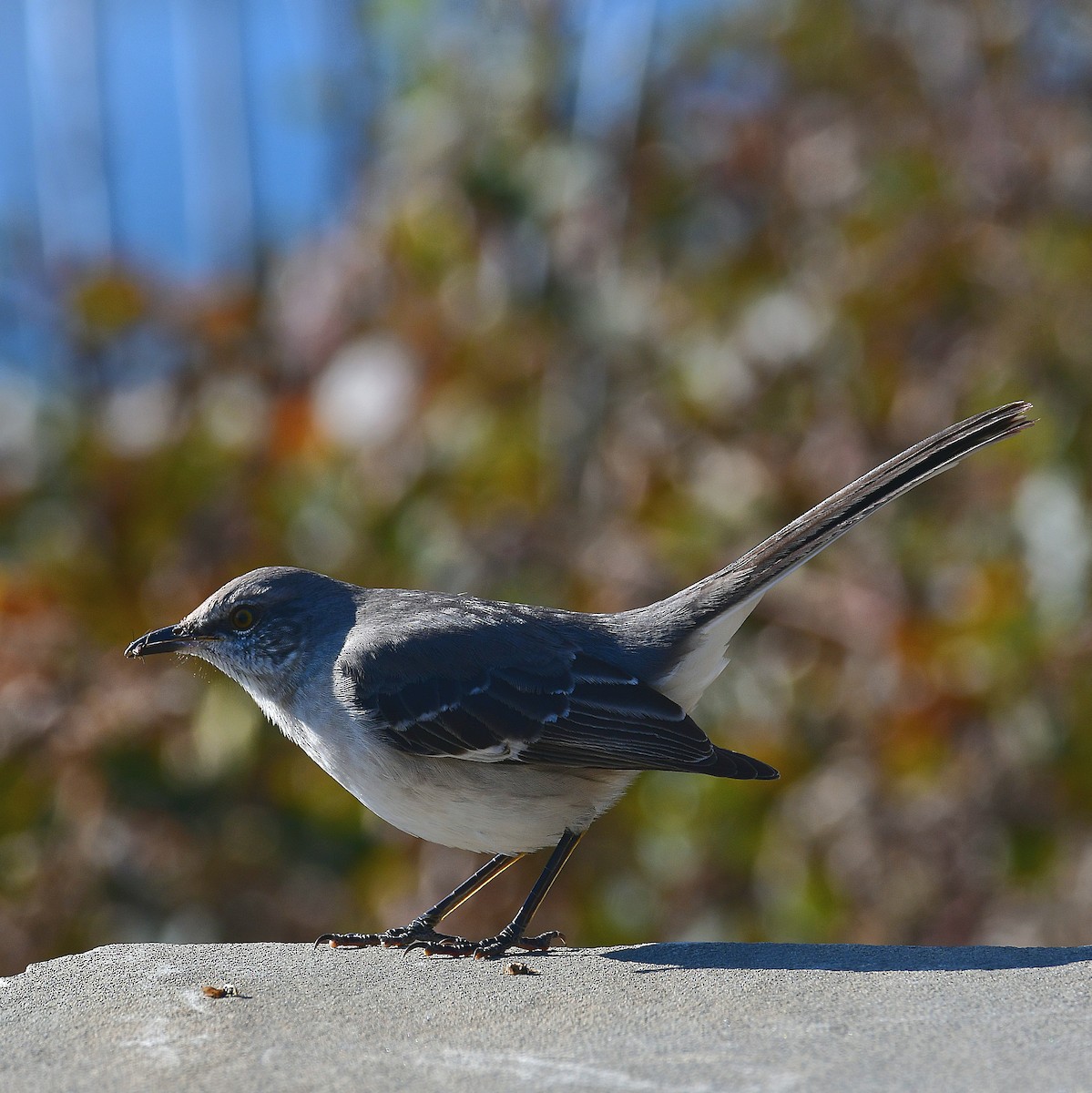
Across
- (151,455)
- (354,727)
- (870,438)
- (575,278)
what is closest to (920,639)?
(870,438)

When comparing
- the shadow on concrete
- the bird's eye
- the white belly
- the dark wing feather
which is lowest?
the shadow on concrete

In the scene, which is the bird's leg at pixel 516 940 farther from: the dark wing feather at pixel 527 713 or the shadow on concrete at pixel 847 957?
the dark wing feather at pixel 527 713

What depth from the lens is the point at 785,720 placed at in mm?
5453

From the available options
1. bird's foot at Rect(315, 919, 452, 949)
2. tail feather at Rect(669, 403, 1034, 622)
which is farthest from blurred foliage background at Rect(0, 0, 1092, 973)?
bird's foot at Rect(315, 919, 452, 949)

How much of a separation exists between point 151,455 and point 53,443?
0.42 meters

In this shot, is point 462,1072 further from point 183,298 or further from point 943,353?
point 183,298

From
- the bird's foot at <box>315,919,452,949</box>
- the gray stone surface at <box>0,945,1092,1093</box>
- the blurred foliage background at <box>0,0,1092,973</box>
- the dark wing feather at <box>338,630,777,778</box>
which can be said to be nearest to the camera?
the gray stone surface at <box>0,945,1092,1093</box>

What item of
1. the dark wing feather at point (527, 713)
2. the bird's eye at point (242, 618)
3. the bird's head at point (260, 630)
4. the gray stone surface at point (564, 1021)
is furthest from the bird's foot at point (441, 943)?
the bird's eye at point (242, 618)

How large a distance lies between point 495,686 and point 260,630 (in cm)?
85

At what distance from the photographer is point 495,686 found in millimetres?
4195

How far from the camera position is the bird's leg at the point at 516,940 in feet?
13.5

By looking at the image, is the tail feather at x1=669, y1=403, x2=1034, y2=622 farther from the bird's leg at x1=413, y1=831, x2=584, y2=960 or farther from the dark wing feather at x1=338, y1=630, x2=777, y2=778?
the bird's leg at x1=413, y1=831, x2=584, y2=960

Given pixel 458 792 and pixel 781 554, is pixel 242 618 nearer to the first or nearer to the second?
pixel 458 792

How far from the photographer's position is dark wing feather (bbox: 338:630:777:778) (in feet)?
13.3
